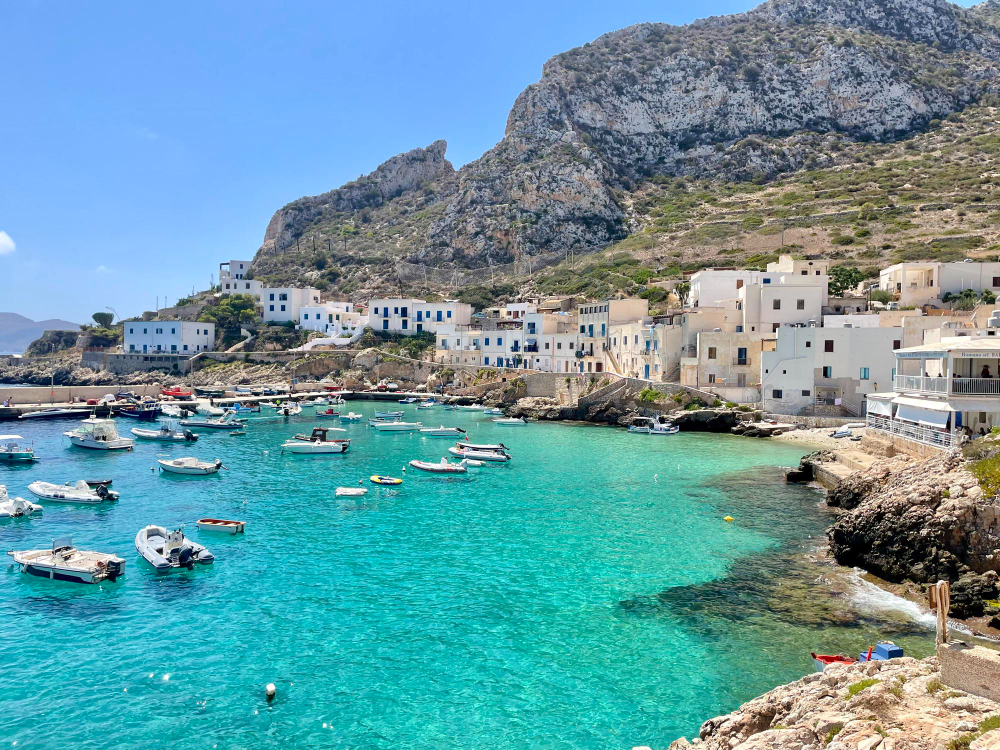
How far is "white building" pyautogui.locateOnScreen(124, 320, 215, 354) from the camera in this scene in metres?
93.2

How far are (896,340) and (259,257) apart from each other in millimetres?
126358

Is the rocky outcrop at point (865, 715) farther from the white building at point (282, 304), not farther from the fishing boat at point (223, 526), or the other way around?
the white building at point (282, 304)

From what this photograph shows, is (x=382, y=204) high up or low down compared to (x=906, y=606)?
up

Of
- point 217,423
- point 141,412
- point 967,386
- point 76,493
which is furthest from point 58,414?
point 967,386

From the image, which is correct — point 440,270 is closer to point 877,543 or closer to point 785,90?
point 785,90

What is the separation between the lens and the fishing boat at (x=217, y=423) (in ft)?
190

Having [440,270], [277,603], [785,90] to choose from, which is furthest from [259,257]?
[277,603]

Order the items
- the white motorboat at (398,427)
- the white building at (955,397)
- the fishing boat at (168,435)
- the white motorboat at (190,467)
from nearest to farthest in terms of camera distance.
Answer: the white building at (955,397)
the white motorboat at (190,467)
the fishing boat at (168,435)
the white motorboat at (398,427)

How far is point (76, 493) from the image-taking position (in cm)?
3231

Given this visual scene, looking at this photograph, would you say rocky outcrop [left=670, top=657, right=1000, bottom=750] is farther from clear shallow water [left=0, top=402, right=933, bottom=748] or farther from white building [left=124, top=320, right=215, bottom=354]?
white building [left=124, top=320, right=215, bottom=354]

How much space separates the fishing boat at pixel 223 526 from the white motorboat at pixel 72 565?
17.0ft

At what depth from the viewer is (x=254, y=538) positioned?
26.3 metres

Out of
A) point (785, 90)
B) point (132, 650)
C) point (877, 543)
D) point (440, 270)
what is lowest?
point (132, 650)

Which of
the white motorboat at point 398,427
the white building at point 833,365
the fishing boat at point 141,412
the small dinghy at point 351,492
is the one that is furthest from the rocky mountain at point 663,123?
the small dinghy at point 351,492
